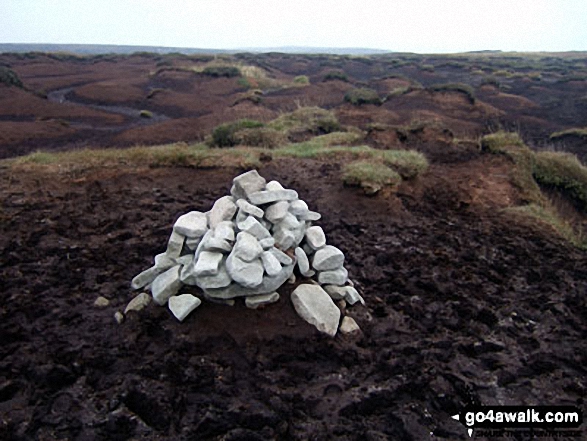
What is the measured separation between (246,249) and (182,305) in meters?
0.67

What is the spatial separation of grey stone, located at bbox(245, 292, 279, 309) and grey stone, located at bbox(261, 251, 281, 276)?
0.68ft

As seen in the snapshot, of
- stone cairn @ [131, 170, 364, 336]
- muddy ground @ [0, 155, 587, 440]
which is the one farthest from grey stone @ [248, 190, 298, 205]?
muddy ground @ [0, 155, 587, 440]

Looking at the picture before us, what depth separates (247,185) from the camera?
4.01 metres

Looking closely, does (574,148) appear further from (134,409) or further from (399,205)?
(134,409)

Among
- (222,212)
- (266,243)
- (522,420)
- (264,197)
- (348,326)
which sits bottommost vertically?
(522,420)

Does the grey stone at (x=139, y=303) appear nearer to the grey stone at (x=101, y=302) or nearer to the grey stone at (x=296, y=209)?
the grey stone at (x=101, y=302)

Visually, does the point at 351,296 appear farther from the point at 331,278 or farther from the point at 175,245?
the point at 175,245

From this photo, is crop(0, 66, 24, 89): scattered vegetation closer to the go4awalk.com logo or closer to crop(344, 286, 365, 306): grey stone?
crop(344, 286, 365, 306): grey stone

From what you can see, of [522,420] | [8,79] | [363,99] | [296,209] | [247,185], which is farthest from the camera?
[8,79]

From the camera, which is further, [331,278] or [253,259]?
[331,278]

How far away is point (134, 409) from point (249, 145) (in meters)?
7.50

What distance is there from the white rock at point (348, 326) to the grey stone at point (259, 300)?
2.02 ft

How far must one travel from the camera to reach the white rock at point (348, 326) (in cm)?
352

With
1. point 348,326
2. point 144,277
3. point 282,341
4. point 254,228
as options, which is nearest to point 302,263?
point 254,228
